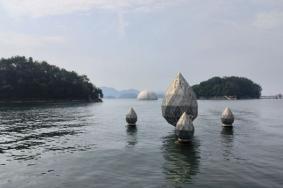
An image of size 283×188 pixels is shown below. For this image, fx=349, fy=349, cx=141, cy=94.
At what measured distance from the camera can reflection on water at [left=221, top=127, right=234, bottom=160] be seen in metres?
42.3

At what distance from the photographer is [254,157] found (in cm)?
4053

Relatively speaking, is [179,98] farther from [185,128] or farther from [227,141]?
[227,141]

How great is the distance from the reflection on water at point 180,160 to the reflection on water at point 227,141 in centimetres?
347

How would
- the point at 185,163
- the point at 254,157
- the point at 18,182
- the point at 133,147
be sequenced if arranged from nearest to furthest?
the point at 18,182
the point at 185,163
the point at 254,157
the point at 133,147

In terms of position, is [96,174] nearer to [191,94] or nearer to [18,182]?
[18,182]

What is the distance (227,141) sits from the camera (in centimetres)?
5316

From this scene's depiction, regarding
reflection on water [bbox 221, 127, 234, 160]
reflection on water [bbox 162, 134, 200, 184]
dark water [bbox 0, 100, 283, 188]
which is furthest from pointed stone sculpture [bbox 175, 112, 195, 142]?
reflection on water [bbox 221, 127, 234, 160]

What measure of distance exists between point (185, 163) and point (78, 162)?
11.6 metres

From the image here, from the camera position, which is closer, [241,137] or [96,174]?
[96,174]

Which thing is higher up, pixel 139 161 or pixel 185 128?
pixel 185 128

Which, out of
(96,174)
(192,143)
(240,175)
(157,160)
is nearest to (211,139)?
(192,143)

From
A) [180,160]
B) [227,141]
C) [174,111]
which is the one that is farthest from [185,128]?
[174,111]

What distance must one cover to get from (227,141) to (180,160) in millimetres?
16747

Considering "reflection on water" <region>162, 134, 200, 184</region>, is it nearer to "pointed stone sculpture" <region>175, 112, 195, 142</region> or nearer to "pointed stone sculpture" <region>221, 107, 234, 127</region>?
"pointed stone sculpture" <region>175, 112, 195, 142</region>
